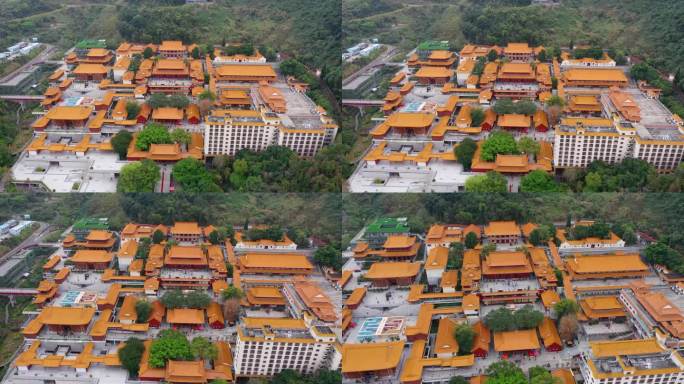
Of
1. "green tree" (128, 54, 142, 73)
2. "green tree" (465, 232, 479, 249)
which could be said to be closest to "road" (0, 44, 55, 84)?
"green tree" (128, 54, 142, 73)

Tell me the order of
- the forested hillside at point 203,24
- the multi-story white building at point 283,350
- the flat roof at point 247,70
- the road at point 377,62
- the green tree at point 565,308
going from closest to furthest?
the multi-story white building at point 283,350
the green tree at point 565,308
the road at point 377,62
the flat roof at point 247,70
the forested hillside at point 203,24

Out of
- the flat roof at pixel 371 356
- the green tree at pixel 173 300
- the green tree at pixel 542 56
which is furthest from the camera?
the green tree at pixel 542 56

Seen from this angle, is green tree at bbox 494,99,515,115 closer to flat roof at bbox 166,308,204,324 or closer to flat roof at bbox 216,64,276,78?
flat roof at bbox 216,64,276,78

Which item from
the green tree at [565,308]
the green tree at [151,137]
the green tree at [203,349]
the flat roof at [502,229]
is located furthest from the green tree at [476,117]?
the green tree at [203,349]

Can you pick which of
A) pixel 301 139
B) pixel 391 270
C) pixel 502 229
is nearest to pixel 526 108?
pixel 502 229

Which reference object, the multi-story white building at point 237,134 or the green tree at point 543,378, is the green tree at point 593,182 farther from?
the multi-story white building at point 237,134

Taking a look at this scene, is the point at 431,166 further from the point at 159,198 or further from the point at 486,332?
the point at 159,198

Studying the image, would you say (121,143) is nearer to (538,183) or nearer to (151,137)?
(151,137)

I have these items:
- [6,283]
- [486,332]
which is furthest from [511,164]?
[6,283]
